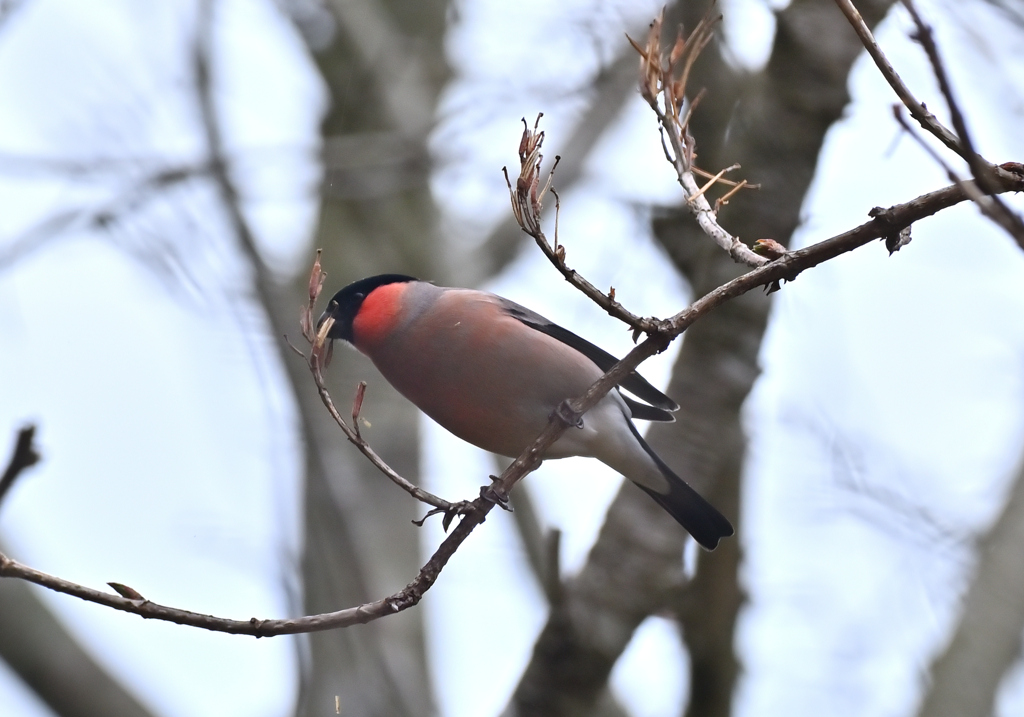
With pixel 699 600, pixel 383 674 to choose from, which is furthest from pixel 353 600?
pixel 699 600

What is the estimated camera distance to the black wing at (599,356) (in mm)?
3326

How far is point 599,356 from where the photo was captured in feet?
11.7

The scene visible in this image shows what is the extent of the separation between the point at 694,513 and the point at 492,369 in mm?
981

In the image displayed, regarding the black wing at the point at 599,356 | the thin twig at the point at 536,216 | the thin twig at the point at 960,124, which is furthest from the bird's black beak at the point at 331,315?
the thin twig at the point at 960,124

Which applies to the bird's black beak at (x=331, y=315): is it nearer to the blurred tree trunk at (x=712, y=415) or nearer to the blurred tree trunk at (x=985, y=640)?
the blurred tree trunk at (x=712, y=415)

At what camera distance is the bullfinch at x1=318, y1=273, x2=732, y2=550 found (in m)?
3.15

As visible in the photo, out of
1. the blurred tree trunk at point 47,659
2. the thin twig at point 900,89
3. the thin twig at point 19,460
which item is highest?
the thin twig at point 900,89

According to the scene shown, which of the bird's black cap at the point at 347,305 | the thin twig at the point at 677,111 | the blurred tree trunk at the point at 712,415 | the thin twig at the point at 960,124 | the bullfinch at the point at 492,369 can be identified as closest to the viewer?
the thin twig at the point at 960,124

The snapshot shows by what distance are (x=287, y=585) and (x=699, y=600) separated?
1670 mm

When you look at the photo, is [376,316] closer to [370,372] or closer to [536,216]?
[536,216]

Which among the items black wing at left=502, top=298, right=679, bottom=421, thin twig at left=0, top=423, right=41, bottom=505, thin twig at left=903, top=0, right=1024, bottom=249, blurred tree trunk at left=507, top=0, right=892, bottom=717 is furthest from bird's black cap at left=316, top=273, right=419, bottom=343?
thin twig at left=903, top=0, right=1024, bottom=249

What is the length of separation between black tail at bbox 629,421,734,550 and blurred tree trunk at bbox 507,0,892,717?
23 centimetres

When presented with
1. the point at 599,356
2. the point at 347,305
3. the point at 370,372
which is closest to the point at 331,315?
the point at 347,305

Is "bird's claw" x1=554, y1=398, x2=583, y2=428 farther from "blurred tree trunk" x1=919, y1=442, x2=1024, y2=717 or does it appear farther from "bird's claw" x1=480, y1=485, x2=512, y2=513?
"blurred tree trunk" x1=919, y1=442, x2=1024, y2=717
